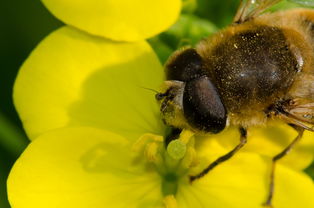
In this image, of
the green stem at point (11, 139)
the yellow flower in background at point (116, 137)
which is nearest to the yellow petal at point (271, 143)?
the yellow flower in background at point (116, 137)

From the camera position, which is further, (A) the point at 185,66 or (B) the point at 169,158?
(B) the point at 169,158

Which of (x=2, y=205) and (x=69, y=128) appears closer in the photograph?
(x=69, y=128)

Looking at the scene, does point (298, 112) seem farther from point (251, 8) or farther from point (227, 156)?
point (251, 8)

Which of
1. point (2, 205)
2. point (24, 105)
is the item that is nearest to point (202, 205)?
point (24, 105)

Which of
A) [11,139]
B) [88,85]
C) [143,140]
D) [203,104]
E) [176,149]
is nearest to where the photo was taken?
[203,104]

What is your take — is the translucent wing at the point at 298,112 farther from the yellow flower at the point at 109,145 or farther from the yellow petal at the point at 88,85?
the yellow petal at the point at 88,85

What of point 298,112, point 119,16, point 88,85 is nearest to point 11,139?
point 88,85

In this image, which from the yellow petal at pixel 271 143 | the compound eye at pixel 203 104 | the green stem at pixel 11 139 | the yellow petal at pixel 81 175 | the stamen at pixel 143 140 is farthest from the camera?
the green stem at pixel 11 139

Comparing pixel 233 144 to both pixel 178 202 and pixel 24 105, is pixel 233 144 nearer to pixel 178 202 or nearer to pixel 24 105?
pixel 178 202
